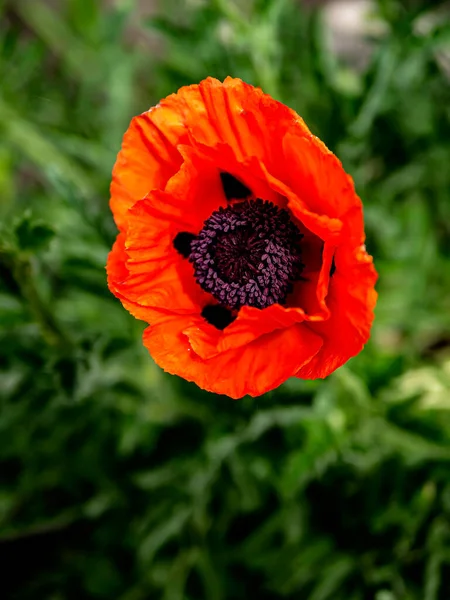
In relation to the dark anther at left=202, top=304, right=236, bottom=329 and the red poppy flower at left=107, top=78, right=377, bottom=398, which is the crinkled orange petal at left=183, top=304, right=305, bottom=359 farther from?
the dark anther at left=202, top=304, right=236, bottom=329

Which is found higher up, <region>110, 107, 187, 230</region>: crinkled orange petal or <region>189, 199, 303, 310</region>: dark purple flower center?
<region>110, 107, 187, 230</region>: crinkled orange petal

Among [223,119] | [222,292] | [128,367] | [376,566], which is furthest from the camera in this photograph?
[376,566]

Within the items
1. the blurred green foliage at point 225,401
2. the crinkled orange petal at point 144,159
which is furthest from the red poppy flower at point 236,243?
the blurred green foliage at point 225,401

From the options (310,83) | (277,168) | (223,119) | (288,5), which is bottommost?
(277,168)

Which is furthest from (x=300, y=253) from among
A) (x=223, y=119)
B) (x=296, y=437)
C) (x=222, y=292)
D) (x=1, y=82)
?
(x=1, y=82)

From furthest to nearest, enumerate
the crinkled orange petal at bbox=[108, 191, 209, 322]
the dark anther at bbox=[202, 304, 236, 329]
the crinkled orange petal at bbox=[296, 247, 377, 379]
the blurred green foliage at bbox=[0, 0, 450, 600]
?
the blurred green foliage at bbox=[0, 0, 450, 600], the dark anther at bbox=[202, 304, 236, 329], the crinkled orange petal at bbox=[108, 191, 209, 322], the crinkled orange petal at bbox=[296, 247, 377, 379]

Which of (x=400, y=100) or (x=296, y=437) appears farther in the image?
(x=400, y=100)

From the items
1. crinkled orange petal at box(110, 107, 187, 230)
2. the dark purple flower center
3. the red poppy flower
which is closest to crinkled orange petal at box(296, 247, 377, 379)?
the red poppy flower

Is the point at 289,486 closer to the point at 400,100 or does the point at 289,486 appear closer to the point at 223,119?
the point at 223,119
